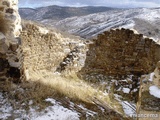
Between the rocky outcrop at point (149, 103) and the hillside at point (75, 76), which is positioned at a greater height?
the rocky outcrop at point (149, 103)

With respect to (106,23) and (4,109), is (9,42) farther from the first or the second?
(106,23)

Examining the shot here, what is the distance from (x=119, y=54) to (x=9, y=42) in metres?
5.01

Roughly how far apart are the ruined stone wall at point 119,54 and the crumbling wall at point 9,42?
3.98 m

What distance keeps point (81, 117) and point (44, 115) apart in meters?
0.66

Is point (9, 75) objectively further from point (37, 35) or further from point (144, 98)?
point (37, 35)

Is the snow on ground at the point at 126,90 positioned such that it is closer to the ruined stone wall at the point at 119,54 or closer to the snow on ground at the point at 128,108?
the snow on ground at the point at 128,108

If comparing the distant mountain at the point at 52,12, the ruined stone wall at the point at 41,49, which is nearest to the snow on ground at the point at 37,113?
the ruined stone wall at the point at 41,49

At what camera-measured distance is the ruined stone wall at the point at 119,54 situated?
33.2 feet

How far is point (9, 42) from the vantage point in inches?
248

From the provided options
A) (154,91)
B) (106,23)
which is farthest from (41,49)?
(106,23)

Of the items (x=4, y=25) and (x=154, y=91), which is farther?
(x=4, y=25)

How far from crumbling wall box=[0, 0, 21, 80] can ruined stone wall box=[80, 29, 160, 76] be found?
3.98 metres

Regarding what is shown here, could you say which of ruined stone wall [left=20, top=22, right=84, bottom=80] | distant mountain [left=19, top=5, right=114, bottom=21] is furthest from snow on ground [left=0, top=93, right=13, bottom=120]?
distant mountain [left=19, top=5, right=114, bottom=21]

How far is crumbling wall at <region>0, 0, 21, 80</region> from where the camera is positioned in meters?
6.26
